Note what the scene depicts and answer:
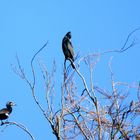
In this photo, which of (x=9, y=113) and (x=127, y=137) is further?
(x=9, y=113)

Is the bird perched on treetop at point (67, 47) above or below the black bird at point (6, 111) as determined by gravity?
above

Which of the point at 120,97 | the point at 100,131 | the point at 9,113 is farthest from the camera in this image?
the point at 9,113

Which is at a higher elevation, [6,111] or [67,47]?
[67,47]

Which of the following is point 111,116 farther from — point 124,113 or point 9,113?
point 9,113

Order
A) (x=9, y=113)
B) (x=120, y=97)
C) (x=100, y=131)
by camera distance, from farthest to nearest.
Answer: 1. (x=9, y=113)
2. (x=120, y=97)
3. (x=100, y=131)

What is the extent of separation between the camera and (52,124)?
372 inches

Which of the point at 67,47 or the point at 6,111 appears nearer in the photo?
the point at 6,111

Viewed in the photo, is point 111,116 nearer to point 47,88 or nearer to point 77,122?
point 77,122

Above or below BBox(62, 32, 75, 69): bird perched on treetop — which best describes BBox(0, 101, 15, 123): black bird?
below

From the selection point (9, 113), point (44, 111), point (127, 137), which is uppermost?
point (9, 113)

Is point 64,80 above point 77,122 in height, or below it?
above

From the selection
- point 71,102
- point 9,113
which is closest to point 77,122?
point 71,102

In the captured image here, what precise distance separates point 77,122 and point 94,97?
0.52 metres

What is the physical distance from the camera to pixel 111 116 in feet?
30.8
